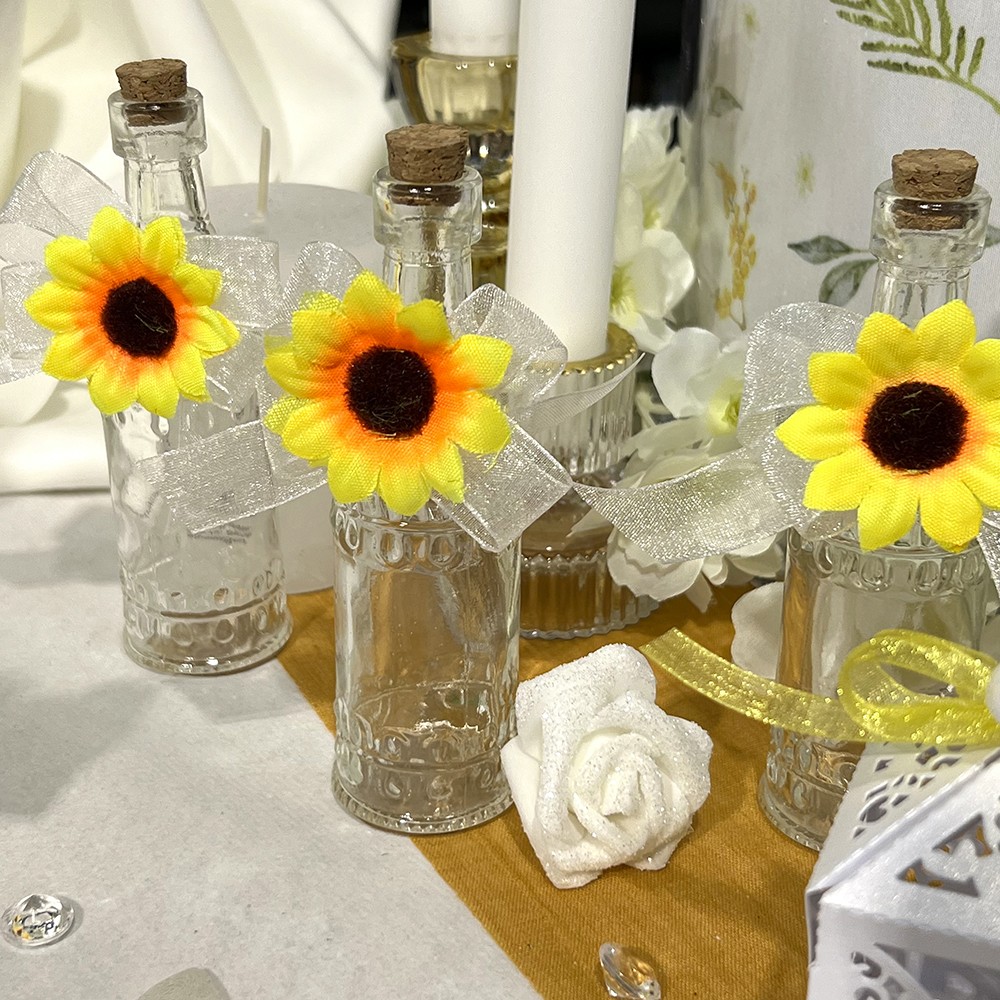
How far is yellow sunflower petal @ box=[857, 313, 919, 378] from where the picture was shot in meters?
0.39

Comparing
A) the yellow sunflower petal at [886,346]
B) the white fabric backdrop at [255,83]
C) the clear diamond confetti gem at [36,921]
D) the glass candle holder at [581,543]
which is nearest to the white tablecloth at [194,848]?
the clear diamond confetti gem at [36,921]

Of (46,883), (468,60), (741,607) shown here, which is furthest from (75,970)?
(468,60)

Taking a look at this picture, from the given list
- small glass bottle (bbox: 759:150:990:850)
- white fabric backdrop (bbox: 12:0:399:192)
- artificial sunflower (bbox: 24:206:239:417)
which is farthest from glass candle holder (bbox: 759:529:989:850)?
white fabric backdrop (bbox: 12:0:399:192)

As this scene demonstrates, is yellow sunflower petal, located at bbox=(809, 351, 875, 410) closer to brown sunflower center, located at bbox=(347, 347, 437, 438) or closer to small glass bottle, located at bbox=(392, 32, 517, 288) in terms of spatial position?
brown sunflower center, located at bbox=(347, 347, 437, 438)

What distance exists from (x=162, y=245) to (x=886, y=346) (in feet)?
0.76

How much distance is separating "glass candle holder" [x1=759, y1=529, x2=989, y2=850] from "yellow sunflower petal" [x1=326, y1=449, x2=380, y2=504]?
148 mm

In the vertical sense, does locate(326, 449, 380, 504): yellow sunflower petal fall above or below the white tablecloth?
above

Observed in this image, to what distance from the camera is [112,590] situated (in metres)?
0.64

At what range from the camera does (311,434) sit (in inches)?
16.3

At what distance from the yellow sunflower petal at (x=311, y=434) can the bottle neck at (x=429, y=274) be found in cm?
5

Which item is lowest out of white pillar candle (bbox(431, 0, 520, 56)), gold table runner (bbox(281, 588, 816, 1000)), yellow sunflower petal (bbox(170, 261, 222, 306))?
gold table runner (bbox(281, 588, 816, 1000))

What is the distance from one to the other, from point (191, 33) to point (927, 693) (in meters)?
0.55

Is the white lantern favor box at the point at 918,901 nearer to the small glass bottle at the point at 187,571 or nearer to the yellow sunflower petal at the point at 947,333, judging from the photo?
the yellow sunflower petal at the point at 947,333

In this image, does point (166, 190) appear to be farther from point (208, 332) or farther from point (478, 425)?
point (478, 425)
